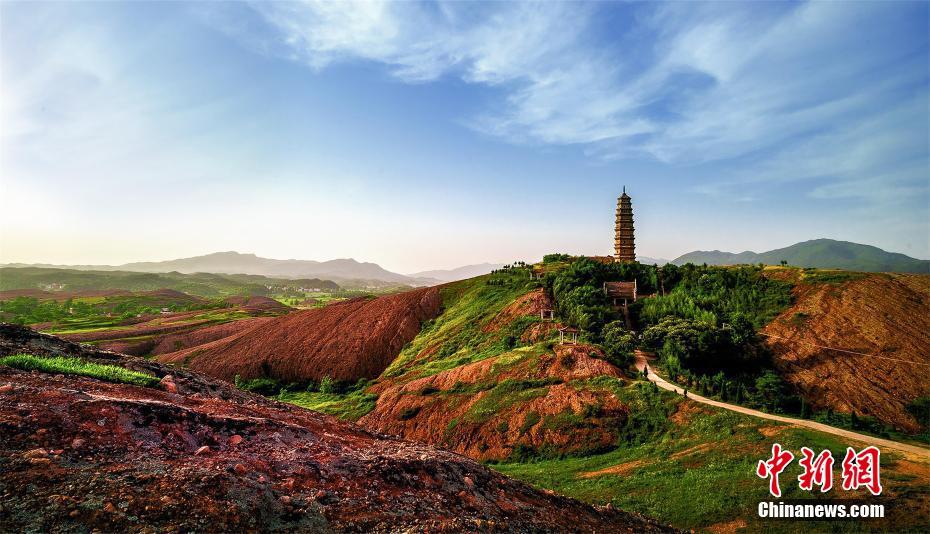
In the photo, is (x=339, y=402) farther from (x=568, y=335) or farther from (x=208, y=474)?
(x=208, y=474)

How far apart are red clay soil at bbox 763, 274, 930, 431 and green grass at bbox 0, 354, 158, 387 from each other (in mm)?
35822

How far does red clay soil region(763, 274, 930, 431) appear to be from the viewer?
84.6ft

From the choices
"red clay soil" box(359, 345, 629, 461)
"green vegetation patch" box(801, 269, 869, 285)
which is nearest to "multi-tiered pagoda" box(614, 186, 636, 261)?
"green vegetation patch" box(801, 269, 869, 285)

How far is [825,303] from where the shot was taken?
3622 cm

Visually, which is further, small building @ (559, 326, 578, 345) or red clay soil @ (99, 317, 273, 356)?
red clay soil @ (99, 317, 273, 356)

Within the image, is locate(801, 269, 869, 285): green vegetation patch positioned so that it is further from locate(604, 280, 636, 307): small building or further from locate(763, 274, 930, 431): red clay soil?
locate(604, 280, 636, 307): small building

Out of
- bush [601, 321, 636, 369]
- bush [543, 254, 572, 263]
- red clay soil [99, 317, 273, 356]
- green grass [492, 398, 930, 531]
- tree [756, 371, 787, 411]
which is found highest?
bush [543, 254, 572, 263]

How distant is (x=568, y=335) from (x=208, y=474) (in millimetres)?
33232

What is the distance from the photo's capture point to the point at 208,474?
627 centimetres

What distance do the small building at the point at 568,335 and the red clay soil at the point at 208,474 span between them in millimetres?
23416

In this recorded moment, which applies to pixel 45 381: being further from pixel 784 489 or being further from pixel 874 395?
pixel 874 395

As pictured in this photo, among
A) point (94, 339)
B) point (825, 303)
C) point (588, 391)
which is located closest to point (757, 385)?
point (588, 391)

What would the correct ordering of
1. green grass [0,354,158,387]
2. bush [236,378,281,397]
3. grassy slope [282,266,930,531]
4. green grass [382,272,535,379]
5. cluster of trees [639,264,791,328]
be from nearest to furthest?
green grass [0,354,158,387]
grassy slope [282,266,930,531]
cluster of trees [639,264,791,328]
green grass [382,272,535,379]
bush [236,378,281,397]

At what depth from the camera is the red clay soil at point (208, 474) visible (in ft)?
16.9
